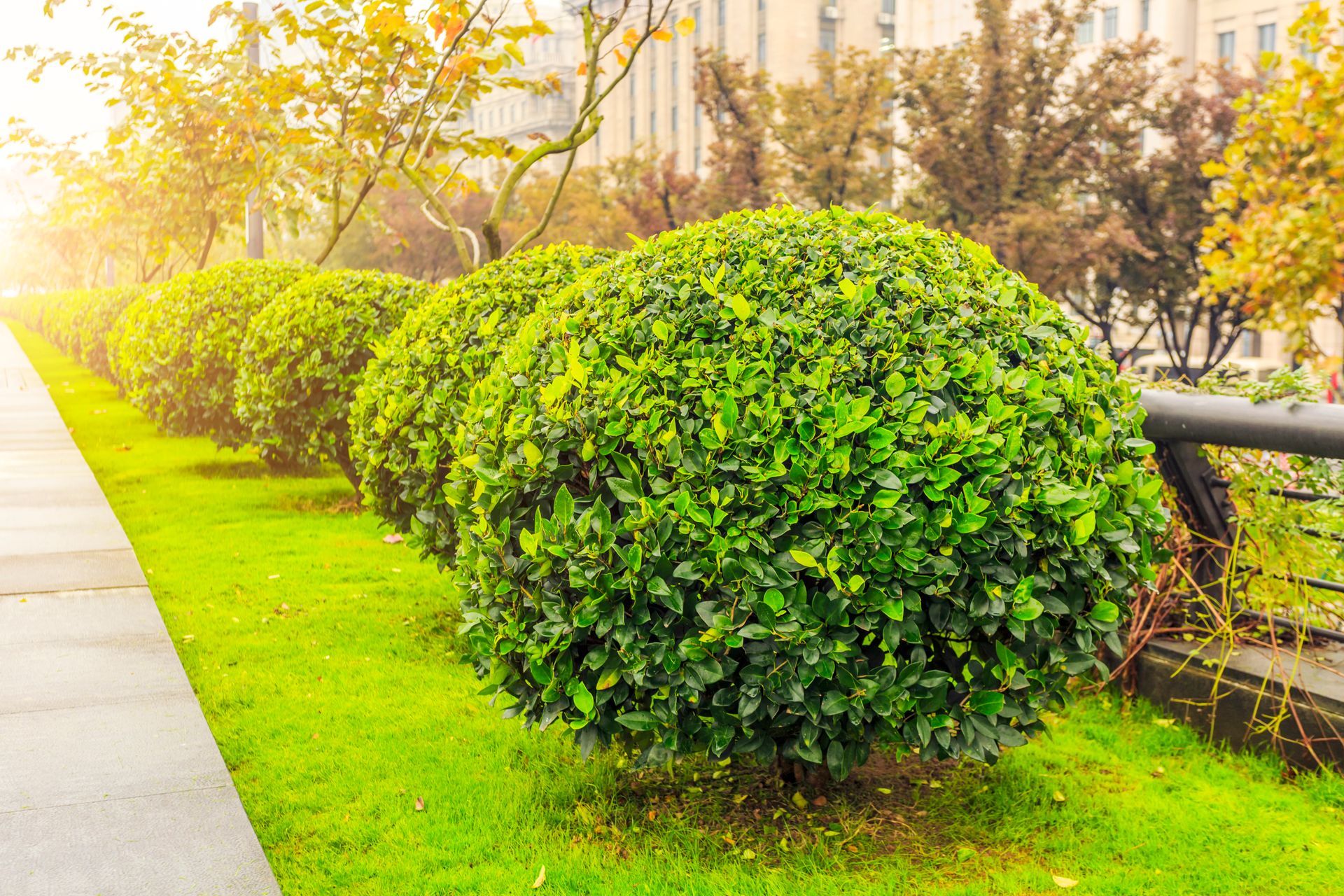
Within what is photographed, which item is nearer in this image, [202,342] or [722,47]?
[202,342]

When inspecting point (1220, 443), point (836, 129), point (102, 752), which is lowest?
point (102, 752)

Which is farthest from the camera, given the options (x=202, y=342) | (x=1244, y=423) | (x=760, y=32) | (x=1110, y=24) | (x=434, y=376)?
(x=760, y=32)

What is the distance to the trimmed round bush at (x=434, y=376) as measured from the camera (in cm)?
502

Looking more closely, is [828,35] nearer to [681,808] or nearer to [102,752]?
[681,808]

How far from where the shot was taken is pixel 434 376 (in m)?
5.32

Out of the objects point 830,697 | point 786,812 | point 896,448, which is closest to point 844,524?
point 896,448

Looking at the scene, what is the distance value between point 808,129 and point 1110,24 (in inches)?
1275

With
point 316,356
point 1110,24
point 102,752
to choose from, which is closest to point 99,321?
point 316,356

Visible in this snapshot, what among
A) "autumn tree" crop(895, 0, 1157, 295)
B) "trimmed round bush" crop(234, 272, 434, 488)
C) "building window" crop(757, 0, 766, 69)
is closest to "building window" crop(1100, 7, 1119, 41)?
"building window" crop(757, 0, 766, 69)

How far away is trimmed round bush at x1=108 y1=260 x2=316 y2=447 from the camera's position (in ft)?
33.5

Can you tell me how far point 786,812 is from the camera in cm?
362

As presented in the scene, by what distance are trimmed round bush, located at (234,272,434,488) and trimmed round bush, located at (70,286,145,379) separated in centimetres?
890

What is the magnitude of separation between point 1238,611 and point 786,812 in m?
1.87

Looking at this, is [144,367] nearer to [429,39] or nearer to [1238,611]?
[429,39]
